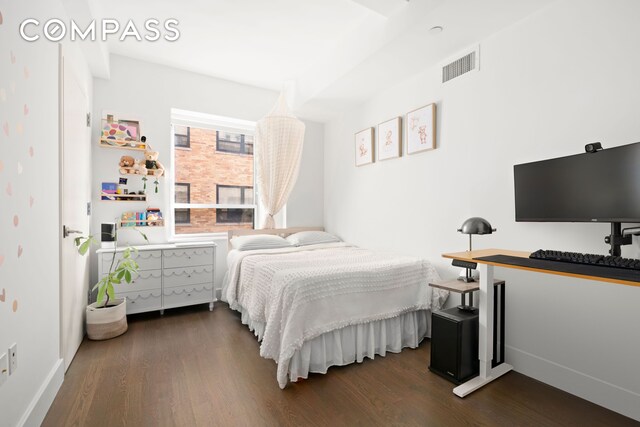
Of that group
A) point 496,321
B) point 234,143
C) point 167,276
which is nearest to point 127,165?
point 167,276

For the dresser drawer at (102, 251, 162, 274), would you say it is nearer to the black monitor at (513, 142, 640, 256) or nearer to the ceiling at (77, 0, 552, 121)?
the ceiling at (77, 0, 552, 121)

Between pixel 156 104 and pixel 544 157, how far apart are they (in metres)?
3.85

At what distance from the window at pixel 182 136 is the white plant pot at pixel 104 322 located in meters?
2.09

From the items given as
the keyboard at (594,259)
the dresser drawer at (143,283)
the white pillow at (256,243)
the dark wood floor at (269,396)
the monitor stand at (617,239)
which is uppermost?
the monitor stand at (617,239)

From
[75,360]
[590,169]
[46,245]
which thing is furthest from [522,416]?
[75,360]

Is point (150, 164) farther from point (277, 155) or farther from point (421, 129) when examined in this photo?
point (421, 129)

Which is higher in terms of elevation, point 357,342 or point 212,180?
point 212,180

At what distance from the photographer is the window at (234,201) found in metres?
4.22

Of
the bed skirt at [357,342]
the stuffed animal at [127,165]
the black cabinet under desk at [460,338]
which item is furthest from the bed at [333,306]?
the stuffed animal at [127,165]

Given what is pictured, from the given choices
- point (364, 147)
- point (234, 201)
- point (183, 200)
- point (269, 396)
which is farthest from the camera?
point (234, 201)

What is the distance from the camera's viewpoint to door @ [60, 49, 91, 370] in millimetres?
2100

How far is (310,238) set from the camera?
160 inches

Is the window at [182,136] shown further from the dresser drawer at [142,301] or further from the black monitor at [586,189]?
the black monitor at [586,189]

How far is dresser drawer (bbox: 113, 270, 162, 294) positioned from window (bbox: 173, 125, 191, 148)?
1.68 metres
